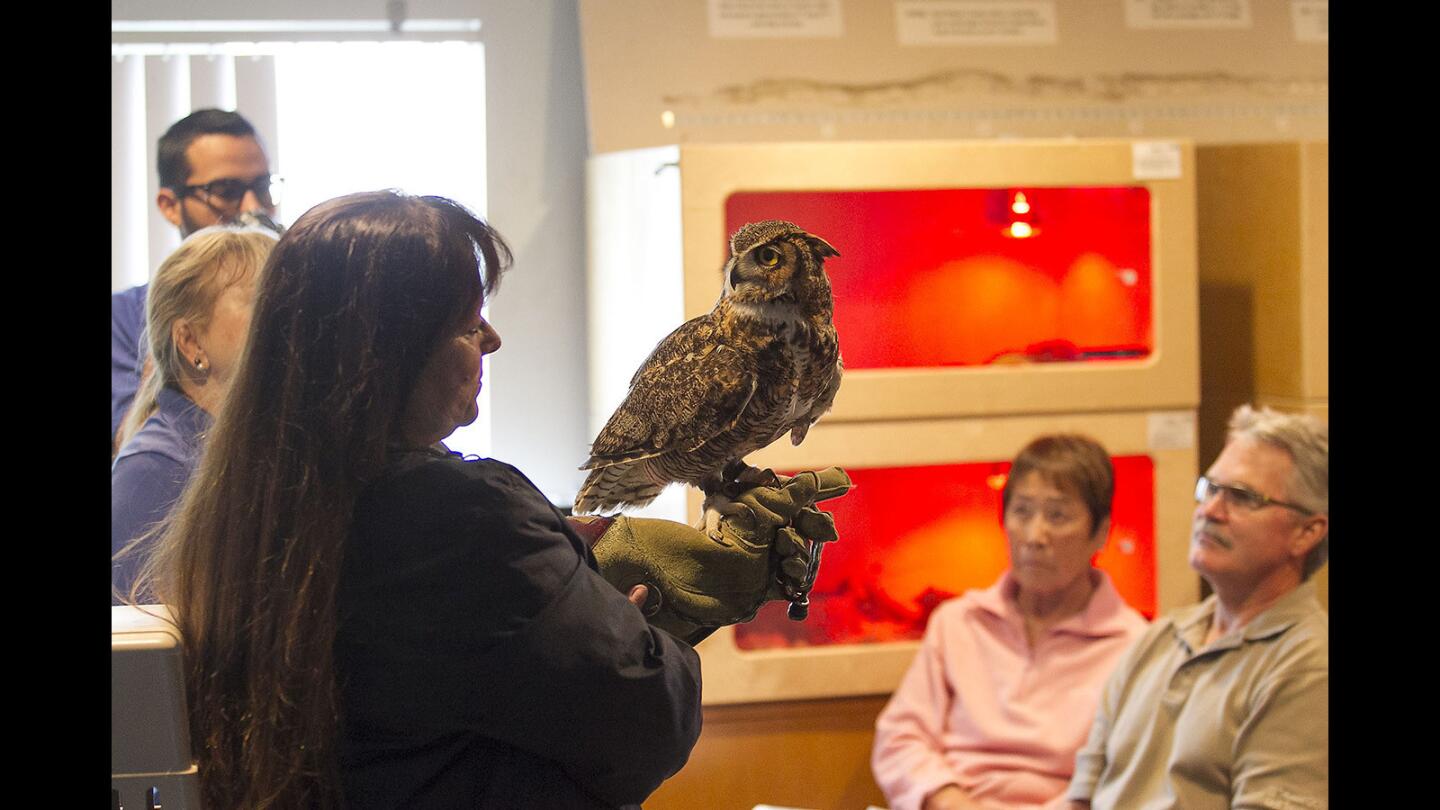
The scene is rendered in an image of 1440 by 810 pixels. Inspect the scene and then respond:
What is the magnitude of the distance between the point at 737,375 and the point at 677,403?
0.13ft

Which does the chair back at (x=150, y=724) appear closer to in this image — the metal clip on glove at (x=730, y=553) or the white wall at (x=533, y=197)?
the metal clip on glove at (x=730, y=553)

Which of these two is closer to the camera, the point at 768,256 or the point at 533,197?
the point at 768,256

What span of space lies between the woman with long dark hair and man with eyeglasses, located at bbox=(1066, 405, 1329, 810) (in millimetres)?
1163

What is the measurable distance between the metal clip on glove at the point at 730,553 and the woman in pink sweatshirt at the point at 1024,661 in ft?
4.38

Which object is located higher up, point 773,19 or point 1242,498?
point 773,19

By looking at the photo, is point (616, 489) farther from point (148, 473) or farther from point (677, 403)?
point (148, 473)

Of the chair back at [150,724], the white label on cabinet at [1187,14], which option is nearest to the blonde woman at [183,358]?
the chair back at [150,724]

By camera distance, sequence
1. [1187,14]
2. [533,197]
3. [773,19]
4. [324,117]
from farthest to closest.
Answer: [1187,14] → [773,19] → [533,197] → [324,117]

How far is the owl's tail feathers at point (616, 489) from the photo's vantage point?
68cm

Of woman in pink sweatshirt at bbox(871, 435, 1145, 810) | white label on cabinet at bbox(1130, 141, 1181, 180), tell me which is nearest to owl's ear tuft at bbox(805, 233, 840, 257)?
woman in pink sweatshirt at bbox(871, 435, 1145, 810)

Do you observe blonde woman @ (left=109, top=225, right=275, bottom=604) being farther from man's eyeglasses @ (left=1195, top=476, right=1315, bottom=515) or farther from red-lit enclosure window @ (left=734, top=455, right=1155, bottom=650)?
man's eyeglasses @ (left=1195, top=476, right=1315, bottom=515)

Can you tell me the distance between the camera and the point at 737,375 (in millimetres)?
635

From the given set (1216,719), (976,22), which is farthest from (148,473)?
(976,22)

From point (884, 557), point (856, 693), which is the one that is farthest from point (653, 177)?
point (856, 693)
